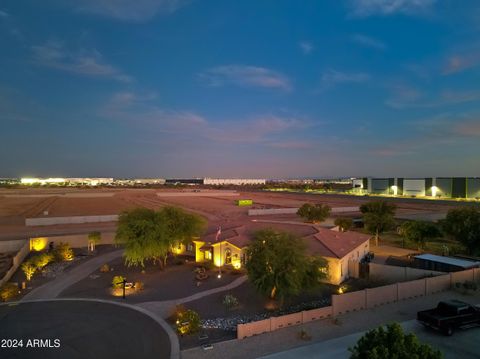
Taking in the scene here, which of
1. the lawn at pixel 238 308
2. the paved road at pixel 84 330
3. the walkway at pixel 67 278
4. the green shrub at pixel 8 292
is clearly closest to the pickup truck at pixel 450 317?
the lawn at pixel 238 308

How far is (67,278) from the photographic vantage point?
91.1ft

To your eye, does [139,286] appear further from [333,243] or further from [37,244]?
[37,244]

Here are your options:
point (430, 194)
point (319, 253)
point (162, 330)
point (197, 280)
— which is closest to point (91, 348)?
point (162, 330)

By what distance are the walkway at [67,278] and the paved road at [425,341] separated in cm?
1804

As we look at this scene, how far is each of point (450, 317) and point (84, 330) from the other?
18904 millimetres

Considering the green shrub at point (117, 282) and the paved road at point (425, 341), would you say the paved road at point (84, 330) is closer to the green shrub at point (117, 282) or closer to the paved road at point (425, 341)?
the green shrub at point (117, 282)

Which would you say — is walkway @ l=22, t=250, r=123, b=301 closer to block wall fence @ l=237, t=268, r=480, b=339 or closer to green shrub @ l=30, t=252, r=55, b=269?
green shrub @ l=30, t=252, r=55, b=269

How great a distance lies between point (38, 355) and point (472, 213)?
38988 millimetres

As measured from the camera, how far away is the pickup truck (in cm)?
1595

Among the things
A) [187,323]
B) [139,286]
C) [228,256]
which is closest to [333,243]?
[228,256]

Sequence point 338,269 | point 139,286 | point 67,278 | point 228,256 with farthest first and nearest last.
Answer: point 228,256, point 67,278, point 338,269, point 139,286

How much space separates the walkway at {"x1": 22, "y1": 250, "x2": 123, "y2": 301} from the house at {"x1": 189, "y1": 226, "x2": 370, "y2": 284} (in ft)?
32.3

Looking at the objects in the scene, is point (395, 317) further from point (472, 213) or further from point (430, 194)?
point (430, 194)

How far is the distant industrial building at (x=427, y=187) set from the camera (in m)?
74.5
